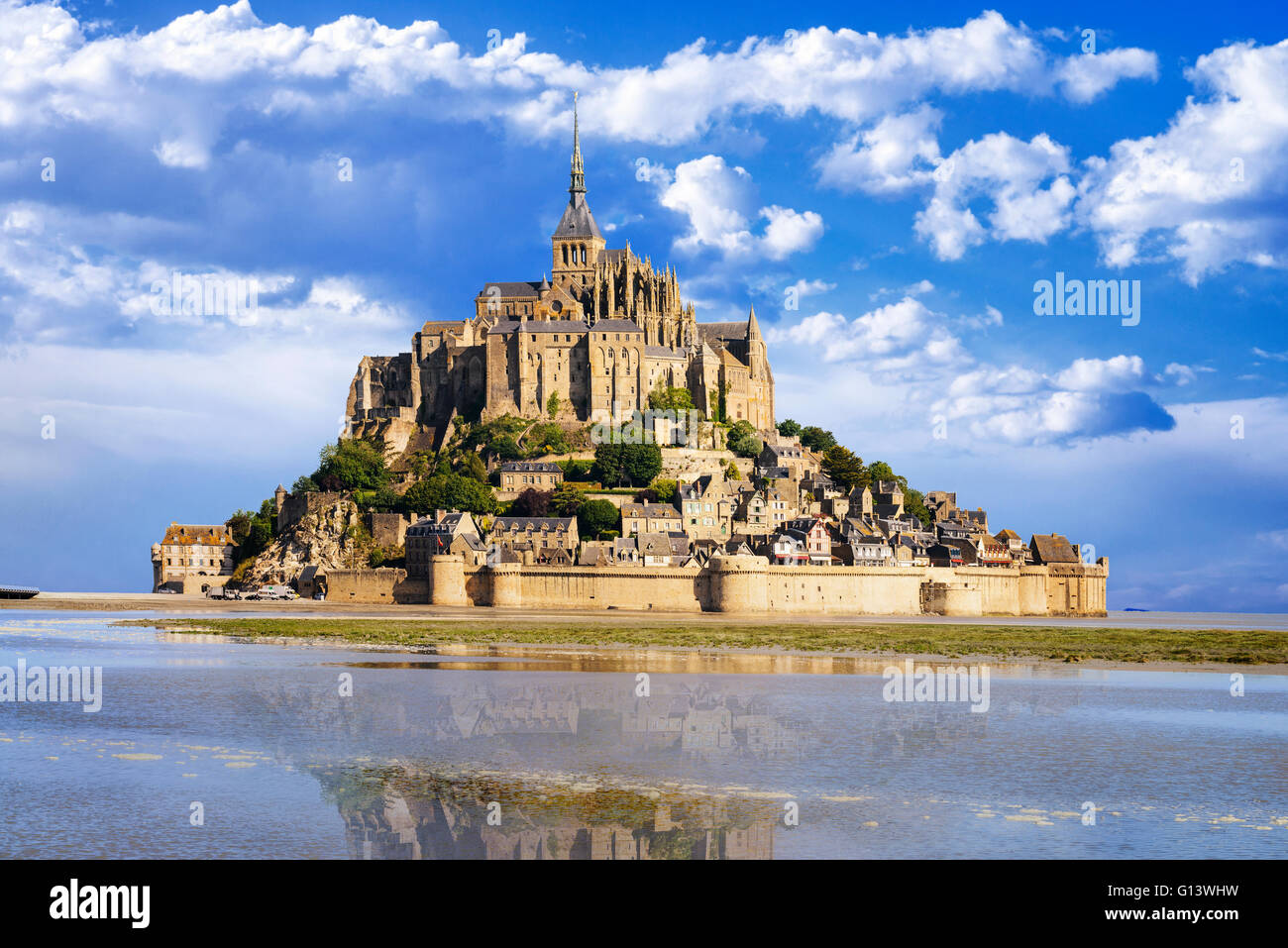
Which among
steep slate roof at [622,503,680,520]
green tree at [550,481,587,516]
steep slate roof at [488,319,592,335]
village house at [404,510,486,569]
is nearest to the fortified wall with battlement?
village house at [404,510,486,569]

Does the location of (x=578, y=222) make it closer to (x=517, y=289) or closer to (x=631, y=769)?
(x=517, y=289)

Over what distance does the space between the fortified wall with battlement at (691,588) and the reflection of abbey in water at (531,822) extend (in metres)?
54.2

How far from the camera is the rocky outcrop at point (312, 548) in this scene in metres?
85.1

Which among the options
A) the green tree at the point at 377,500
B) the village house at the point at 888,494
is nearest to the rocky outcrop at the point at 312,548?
the green tree at the point at 377,500

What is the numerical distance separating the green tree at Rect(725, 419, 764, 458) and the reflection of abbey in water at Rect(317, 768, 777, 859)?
3170 inches

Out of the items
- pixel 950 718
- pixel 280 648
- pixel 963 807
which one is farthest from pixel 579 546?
pixel 963 807

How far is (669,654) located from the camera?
4403 cm

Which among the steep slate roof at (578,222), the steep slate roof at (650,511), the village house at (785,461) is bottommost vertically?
the steep slate roof at (650,511)

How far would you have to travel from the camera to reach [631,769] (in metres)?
21.7

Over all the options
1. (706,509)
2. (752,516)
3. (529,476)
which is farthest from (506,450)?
(752,516)

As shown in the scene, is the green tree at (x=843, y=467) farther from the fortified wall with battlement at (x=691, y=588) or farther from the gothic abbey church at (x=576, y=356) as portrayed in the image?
the fortified wall with battlement at (x=691, y=588)

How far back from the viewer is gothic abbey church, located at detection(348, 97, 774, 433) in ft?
332
